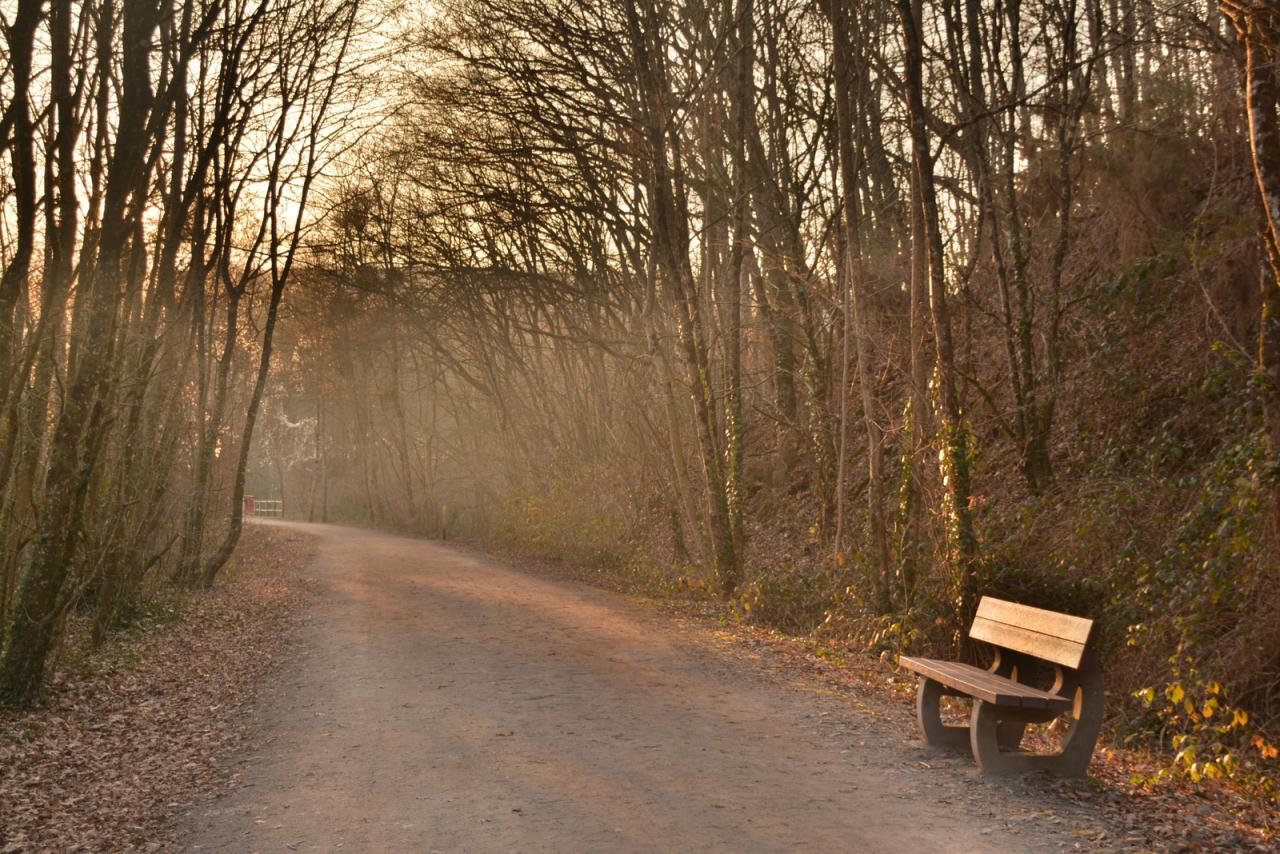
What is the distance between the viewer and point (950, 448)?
1069 cm

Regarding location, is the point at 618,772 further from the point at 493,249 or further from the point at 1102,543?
the point at 493,249

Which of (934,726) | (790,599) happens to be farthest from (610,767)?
(790,599)

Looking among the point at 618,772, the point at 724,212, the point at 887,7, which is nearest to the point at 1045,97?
the point at 887,7

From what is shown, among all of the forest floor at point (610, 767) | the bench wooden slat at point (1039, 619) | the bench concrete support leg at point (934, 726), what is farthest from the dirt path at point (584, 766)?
the bench wooden slat at point (1039, 619)

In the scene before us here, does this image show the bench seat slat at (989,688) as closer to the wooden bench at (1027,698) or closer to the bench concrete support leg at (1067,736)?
the wooden bench at (1027,698)

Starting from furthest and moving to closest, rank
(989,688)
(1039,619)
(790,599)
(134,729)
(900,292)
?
1. (900,292)
2. (790,599)
3. (134,729)
4. (1039,619)
5. (989,688)

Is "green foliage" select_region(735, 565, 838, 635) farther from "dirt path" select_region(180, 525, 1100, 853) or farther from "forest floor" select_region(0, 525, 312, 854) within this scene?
"forest floor" select_region(0, 525, 312, 854)

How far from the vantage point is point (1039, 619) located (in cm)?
702

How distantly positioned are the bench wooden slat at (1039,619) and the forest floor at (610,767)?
0.88 m

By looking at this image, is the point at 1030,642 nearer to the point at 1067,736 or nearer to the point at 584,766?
the point at 1067,736

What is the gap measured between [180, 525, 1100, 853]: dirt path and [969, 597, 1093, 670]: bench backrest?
2.67 feet

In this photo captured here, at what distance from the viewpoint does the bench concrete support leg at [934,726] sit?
762cm

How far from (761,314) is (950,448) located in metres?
12.1

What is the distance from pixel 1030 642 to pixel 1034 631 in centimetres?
7
